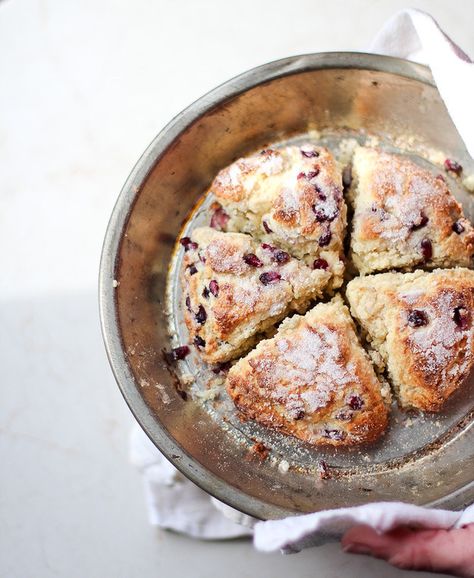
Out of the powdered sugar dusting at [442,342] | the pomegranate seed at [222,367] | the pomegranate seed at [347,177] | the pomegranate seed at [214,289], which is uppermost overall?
the pomegranate seed at [347,177]

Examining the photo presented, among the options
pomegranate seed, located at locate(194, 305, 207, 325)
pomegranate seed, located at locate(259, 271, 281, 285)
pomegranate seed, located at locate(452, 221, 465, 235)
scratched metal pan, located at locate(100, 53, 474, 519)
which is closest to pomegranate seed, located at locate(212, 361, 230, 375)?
scratched metal pan, located at locate(100, 53, 474, 519)

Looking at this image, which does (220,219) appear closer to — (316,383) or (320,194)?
(320,194)

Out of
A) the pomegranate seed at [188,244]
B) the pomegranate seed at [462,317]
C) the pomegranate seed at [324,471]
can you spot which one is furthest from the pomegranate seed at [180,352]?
the pomegranate seed at [462,317]

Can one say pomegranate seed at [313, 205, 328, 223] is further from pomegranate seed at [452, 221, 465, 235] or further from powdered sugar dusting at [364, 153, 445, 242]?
pomegranate seed at [452, 221, 465, 235]

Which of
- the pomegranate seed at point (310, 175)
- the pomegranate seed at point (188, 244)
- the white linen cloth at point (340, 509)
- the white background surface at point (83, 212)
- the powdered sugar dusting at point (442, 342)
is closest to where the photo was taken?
the white linen cloth at point (340, 509)

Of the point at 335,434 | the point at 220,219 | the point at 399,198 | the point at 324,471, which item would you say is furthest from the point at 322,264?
the point at 324,471

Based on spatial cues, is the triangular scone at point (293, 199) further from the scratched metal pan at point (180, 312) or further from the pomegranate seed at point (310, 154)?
the scratched metal pan at point (180, 312)
